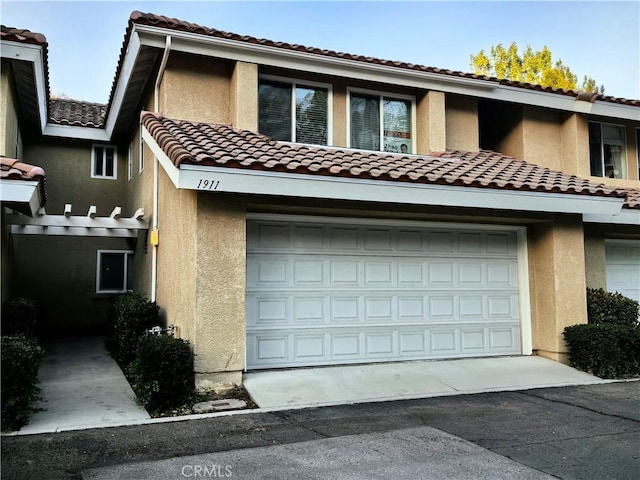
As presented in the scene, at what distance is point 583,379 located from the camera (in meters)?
8.63

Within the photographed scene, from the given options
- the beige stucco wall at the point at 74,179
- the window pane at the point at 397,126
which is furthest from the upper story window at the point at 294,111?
the beige stucco wall at the point at 74,179

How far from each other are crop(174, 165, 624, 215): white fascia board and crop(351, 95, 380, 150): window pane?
119 inches

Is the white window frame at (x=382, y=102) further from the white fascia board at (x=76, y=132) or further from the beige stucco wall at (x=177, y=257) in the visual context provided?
the white fascia board at (x=76, y=132)

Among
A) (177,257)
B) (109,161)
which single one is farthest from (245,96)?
(109,161)

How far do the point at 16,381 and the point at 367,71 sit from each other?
798 centimetres

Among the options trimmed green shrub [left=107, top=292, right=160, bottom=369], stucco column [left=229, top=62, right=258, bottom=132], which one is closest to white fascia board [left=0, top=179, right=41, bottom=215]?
trimmed green shrub [left=107, top=292, right=160, bottom=369]

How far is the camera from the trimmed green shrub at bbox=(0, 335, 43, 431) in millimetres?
5789

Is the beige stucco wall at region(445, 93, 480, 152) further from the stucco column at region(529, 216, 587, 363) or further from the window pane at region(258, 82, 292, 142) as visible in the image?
the window pane at region(258, 82, 292, 142)

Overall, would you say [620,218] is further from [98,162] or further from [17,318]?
[98,162]

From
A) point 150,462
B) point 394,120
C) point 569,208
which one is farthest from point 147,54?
point 569,208

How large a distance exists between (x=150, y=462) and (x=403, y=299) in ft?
18.0

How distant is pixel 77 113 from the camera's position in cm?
1567

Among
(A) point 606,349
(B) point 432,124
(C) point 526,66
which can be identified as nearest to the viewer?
(A) point 606,349

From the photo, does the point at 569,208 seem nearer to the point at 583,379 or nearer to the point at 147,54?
the point at 583,379
